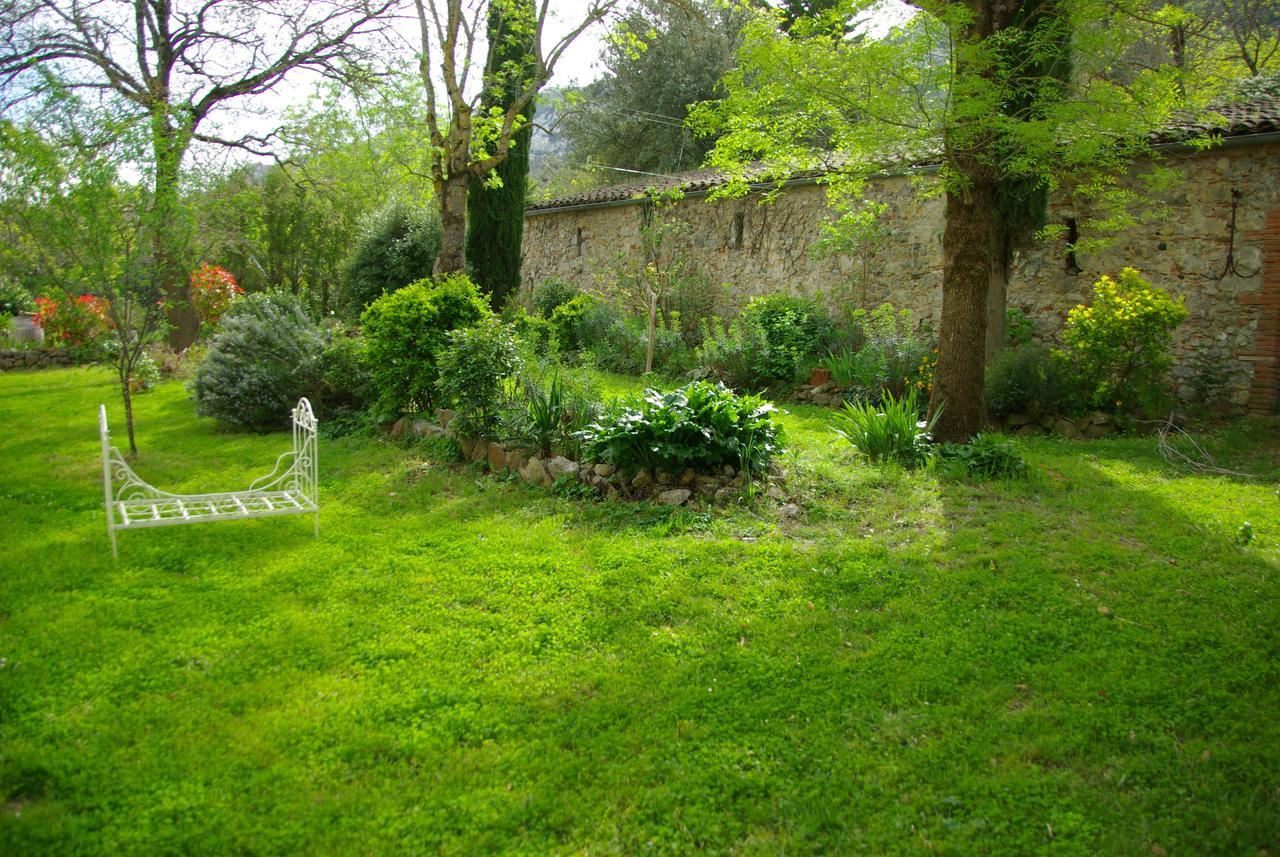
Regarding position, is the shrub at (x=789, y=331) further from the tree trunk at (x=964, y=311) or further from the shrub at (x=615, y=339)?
the tree trunk at (x=964, y=311)

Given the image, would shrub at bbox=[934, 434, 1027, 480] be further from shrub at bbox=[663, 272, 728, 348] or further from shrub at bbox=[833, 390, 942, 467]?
shrub at bbox=[663, 272, 728, 348]

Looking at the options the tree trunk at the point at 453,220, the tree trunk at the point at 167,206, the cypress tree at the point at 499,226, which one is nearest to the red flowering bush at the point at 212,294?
the cypress tree at the point at 499,226

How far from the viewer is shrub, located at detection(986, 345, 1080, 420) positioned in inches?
325

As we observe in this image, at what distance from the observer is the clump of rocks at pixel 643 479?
553 cm

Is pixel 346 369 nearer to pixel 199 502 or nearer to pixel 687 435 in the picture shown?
pixel 199 502

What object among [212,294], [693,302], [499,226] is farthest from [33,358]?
[693,302]

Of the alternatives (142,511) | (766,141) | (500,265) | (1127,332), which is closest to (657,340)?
(500,265)

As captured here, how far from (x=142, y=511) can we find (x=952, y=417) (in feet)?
21.6

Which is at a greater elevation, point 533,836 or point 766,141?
point 766,141

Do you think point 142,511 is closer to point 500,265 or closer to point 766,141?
point 766,141

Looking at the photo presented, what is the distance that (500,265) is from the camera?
48.8ft

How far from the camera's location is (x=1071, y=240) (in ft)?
32.3

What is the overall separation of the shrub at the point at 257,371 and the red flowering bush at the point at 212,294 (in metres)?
4.89

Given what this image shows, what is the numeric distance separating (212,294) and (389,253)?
3.42 m
